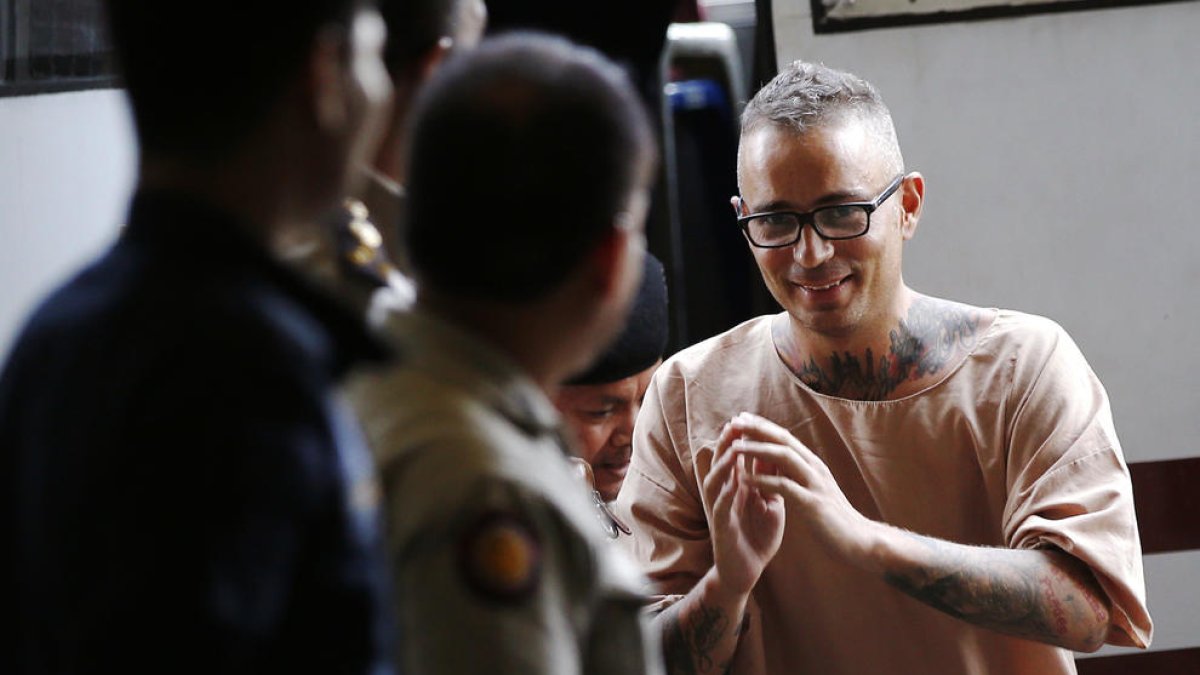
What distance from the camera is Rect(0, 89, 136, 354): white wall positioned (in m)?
3.15

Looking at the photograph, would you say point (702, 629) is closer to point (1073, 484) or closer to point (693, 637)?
point (693, 637)

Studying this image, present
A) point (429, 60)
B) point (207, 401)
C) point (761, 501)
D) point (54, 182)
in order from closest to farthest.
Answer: point (207, 401) < point (429, 60) < point (761, 501) < point (54, 182)

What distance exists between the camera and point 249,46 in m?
0.82

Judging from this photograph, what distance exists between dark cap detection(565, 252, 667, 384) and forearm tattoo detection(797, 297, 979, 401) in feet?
0.93

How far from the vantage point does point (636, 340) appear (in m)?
2.01

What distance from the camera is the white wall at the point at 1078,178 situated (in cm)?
288

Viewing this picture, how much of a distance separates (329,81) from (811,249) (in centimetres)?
133

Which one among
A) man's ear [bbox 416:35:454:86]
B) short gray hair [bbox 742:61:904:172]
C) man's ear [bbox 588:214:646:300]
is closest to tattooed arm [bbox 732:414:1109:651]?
short gray hair [bbox 742:61:904:172]

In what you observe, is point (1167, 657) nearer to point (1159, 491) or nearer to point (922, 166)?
point (1159, 491)

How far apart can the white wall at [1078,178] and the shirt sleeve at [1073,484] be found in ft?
2.82

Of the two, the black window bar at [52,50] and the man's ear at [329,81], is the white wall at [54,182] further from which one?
the man's ear at [329,81]

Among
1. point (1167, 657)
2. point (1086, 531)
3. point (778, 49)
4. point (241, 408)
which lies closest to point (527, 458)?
point (241, 408)

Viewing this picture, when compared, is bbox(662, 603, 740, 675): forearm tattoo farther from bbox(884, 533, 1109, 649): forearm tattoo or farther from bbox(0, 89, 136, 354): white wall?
bbox(0, 89, 136, 354): white wall

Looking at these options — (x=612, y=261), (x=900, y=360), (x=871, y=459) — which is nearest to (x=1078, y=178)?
(x=900, y=360)
